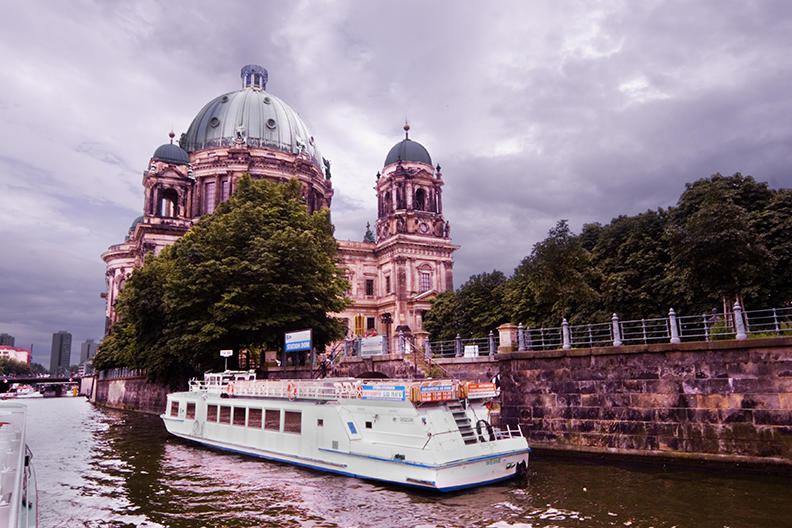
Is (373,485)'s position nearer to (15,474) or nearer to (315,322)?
(15,474)

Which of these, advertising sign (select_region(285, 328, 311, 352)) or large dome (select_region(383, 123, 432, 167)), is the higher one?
large dome (select_region(383, 123, 432, 167))

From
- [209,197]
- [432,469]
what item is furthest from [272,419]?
[209,197]

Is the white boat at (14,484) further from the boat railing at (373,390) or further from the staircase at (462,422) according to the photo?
the staircase at (462,422)

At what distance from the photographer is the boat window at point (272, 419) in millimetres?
21531

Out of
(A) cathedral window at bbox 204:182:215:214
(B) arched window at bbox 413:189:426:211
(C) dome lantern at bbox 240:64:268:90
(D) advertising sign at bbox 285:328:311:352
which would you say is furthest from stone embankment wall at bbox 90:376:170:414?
(C) dome lantern at bbox 240:64:268:90

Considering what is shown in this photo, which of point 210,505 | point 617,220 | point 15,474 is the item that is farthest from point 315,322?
point 15,474

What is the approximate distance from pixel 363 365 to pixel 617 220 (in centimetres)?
2059

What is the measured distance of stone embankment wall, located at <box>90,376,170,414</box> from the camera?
46.4 meters

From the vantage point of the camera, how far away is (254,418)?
22750 millimetres

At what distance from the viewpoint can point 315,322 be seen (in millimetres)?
33656

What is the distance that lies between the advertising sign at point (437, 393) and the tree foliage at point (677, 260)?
10.4 metres

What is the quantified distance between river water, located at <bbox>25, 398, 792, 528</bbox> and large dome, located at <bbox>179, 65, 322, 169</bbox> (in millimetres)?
57071

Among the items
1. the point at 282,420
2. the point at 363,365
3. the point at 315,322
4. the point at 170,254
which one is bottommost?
the point at 282,420

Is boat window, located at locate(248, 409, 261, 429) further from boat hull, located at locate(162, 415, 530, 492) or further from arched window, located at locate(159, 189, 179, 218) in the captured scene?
arched window, located at locate(159, 189, 179, 218)
